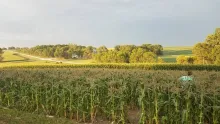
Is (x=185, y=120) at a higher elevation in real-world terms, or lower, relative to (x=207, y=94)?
lower

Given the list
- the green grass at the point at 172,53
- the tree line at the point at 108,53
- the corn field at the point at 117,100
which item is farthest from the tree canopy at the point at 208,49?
the corn field at the point at 117,100

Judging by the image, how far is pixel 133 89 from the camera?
13.8 metres

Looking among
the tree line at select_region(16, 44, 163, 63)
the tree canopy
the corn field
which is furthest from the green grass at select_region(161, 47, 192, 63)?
the corn field

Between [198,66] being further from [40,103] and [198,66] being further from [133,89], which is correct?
[40,103]

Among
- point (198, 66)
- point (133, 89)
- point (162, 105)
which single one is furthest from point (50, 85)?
point (198, 66)

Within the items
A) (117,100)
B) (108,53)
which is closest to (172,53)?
(108,53)

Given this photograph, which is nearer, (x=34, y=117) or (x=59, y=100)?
(x=34, y=117)

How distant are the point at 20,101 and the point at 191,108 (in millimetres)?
9010

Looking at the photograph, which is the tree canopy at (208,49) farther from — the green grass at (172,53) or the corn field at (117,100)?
the corn field at (117,100)

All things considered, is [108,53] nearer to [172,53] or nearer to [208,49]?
[208,49]

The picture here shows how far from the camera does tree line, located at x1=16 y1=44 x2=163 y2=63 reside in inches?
3504

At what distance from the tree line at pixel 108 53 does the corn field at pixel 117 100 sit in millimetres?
71224

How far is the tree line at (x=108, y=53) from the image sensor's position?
292ft

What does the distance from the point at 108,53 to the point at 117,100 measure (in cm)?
8523
